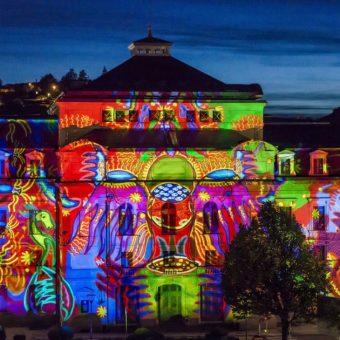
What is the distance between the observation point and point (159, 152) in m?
85.3

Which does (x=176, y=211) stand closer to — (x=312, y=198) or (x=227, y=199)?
(x=227, y=199)

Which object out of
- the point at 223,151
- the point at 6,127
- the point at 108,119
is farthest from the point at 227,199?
the point at 6,127

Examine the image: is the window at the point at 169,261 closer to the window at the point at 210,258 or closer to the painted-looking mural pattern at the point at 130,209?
the painted-looking mural pattern at the point at 130,209

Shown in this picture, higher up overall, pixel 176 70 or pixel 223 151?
pixel 176 70

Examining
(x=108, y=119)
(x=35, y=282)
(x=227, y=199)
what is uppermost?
(x=108, y=119)

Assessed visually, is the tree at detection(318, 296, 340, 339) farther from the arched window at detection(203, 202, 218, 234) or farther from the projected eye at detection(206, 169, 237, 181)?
the projected eye at detection(206, 169, 237, 181)

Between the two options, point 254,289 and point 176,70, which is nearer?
point 254,289

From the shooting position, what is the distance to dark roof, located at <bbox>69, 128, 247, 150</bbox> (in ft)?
282

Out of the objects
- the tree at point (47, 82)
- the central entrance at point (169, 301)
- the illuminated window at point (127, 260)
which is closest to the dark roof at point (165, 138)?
the illuminated window at point (127, 260)

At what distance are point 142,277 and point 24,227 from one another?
8503mm

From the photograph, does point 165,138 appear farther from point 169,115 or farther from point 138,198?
point 138,198

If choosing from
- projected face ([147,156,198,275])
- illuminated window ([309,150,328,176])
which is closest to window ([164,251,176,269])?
projected face ([147,156,198,275])

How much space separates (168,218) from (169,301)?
17.8 feet

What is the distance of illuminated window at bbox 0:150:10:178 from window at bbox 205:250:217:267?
1413 cm
